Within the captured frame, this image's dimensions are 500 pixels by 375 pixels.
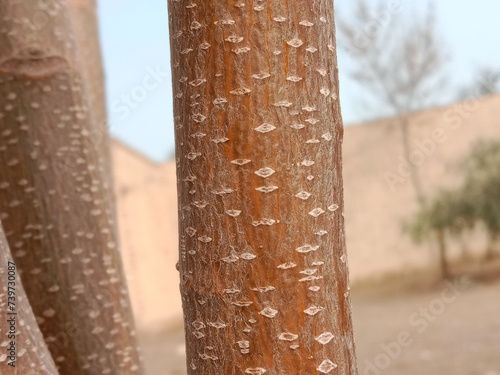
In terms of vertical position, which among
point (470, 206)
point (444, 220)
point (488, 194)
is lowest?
point (444, 220)

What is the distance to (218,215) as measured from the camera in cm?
89

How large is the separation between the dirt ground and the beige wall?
0.72 metres

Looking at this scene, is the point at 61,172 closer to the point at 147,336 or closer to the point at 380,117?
the point at 147,336

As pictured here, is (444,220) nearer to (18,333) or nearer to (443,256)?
(443,256)

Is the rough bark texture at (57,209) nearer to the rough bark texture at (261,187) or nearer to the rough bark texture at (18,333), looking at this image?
the rough bark texture at (18,333)

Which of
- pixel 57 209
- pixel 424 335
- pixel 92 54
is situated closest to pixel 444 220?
pixel 424 335

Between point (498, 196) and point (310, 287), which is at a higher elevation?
point (310, 287)

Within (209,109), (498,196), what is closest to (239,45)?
(209,109)

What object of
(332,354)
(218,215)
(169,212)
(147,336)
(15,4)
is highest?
(15,4)

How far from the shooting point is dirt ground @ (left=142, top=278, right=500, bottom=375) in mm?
7062

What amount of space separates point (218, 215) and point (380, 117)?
1040 centimetres

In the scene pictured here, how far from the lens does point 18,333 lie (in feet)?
3.22

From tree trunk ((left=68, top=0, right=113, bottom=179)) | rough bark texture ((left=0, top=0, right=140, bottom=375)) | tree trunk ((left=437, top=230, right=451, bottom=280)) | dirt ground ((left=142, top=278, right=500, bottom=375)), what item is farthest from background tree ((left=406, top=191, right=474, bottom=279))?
rough bark texture ((left=0, top=0, right=140, bottom=375))

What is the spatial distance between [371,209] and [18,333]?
10112mm
